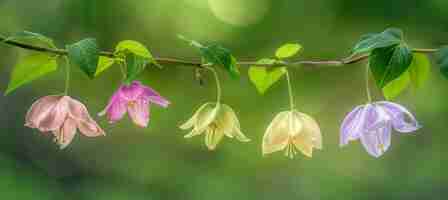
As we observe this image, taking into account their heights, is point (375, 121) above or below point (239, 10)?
below

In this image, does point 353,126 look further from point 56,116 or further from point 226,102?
point 226,102

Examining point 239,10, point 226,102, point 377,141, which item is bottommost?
point 377,141

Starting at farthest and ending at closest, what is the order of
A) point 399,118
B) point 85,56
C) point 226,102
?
1. point 226,102
2. point 399,118
3. point 85,56

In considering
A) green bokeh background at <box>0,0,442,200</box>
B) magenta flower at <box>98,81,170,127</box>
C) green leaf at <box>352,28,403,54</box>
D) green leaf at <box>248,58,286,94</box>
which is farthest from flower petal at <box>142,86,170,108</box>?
green bokeh background at <box>0,0,442,200</box>

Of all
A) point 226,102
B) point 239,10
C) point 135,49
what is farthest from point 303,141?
point 226,102

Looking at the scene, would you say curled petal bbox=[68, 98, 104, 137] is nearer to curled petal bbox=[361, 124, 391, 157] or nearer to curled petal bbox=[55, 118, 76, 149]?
curled petal bbox=[55, 118, 76, 149]
